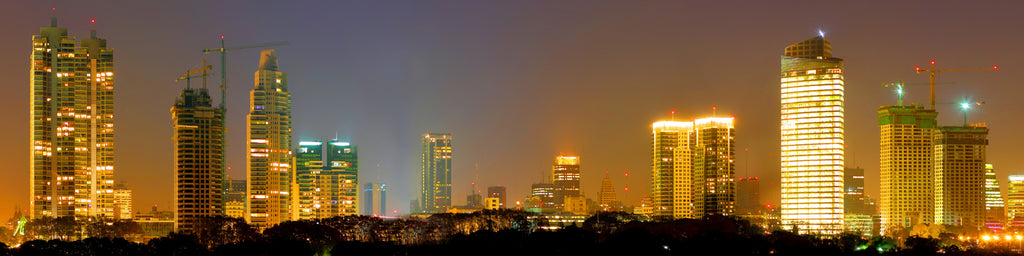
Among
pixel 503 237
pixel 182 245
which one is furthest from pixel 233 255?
pixel 503 237

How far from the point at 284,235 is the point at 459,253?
28497 millimetres

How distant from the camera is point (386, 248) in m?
181

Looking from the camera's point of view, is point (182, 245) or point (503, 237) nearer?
point (182, 245)

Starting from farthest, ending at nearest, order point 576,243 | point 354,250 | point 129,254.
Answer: point 576,243 → point 354,250 → point 129,254

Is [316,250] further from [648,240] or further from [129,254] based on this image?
[648,240]

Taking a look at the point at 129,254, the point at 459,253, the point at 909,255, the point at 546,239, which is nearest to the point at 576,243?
the point at 546,239

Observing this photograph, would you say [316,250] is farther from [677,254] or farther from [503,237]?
[677,254]

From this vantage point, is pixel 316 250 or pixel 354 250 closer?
pixel 354 250

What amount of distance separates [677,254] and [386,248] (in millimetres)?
41441

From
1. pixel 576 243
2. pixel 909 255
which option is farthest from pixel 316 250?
pixel 909 255

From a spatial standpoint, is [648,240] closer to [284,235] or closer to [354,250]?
[354,250]

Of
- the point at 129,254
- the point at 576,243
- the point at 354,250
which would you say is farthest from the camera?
the point at 576,243

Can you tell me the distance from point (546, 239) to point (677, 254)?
71.7 ft

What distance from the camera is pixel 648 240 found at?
183500mm
